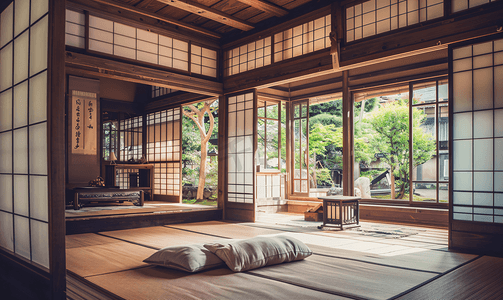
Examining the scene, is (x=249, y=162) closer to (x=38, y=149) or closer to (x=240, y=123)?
(x=240, y=123)

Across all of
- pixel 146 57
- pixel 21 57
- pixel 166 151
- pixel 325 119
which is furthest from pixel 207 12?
pixel 325 119

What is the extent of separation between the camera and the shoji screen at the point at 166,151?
812 cm

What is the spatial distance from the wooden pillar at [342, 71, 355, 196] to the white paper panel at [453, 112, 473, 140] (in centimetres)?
285

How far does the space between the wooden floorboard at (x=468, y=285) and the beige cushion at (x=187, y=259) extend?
1.35 meters

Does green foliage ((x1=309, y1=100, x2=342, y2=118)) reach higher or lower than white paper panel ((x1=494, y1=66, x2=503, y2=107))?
higher

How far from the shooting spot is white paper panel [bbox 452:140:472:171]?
362 cm

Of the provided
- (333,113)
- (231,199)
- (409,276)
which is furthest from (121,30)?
(333,113)

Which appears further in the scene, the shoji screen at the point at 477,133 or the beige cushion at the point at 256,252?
the shoji screen at the point at 477,133

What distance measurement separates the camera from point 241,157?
6.18 m

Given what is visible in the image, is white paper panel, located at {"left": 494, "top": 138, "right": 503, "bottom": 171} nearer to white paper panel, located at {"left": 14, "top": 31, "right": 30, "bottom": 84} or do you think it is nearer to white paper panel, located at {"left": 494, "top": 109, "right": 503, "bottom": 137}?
white paper panel, located at {"left": 494, "top": 109, "right": 503, "bottom": 137}

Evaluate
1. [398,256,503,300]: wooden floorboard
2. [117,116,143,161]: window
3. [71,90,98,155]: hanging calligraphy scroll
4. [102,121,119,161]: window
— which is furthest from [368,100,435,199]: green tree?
[71,90,98,155]: hanging calligraphy scroll

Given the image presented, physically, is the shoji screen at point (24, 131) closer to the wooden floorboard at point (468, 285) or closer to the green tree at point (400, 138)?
the wooden floorboard at point (468, 285)

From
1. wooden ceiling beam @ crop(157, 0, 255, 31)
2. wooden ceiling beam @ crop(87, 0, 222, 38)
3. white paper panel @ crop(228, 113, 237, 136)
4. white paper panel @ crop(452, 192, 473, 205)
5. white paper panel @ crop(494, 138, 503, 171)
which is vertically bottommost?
white paper panel @ crop(452, 192, 473, 205)

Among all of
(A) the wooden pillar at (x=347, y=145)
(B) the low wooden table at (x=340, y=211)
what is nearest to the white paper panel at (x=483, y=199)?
(B) the low wooden table at (x=340, y=211)
